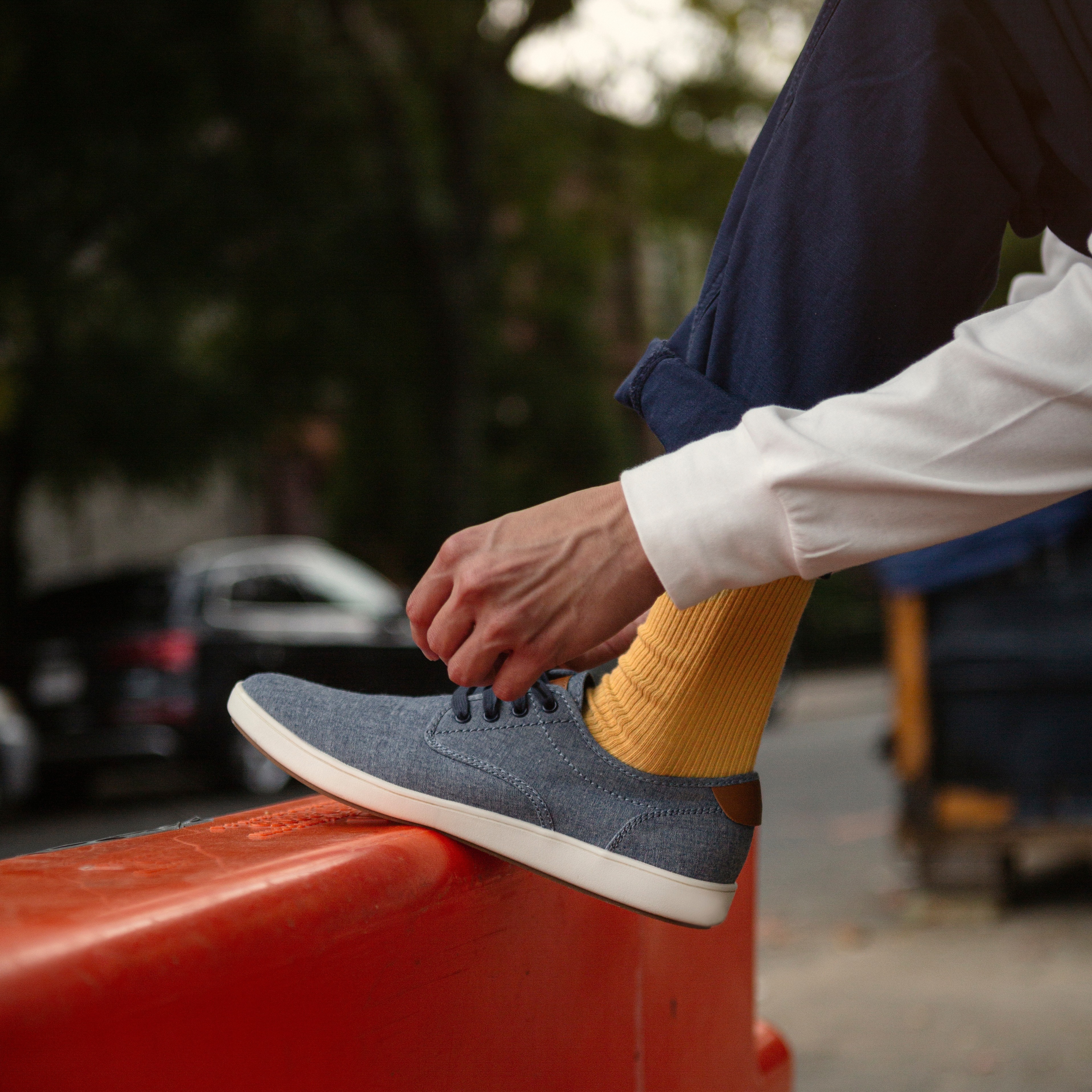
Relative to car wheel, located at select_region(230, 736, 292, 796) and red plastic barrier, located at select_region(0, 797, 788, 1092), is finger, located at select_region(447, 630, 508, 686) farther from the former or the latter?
car wheel, located at select_region(230, 736, 292, 796)

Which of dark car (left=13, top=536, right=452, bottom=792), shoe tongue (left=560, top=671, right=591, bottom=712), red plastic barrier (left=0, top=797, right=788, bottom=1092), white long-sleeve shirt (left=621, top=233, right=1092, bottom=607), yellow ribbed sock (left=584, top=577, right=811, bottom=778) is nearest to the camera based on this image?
red plastic barrier (left=0, top=797, right=788, bottom=1092)

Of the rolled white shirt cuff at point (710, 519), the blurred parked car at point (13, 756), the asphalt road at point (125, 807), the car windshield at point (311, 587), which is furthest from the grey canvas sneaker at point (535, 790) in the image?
the car windshield at point (311, 587)

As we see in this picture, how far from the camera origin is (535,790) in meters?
1.26

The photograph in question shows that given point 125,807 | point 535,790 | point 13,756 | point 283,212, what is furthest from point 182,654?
point 535,790

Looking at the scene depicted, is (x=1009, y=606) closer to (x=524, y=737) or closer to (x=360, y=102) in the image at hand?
(x=524, y=737)

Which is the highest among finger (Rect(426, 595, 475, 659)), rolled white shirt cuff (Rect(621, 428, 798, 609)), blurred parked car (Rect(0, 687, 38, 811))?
rolled white shirt cuff (Rect(621, 428, 798, 609))

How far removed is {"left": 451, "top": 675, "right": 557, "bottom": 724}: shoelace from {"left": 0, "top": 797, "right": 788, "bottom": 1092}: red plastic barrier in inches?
5.9

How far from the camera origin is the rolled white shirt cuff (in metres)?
1.04

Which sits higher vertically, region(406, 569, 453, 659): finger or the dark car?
region(406, 569, 453, 659): finger

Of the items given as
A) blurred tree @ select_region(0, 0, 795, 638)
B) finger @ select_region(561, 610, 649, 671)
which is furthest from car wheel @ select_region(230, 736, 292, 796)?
finger @ select_region(561, 610, 649, 671)

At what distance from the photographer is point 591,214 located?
13.8 metres

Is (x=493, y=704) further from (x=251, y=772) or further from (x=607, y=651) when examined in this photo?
(x=251, y=772)

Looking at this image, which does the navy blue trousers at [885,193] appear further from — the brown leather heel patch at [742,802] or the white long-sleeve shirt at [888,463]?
the brown leather heel patch at [742,802]

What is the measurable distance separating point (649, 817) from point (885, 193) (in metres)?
0.66
